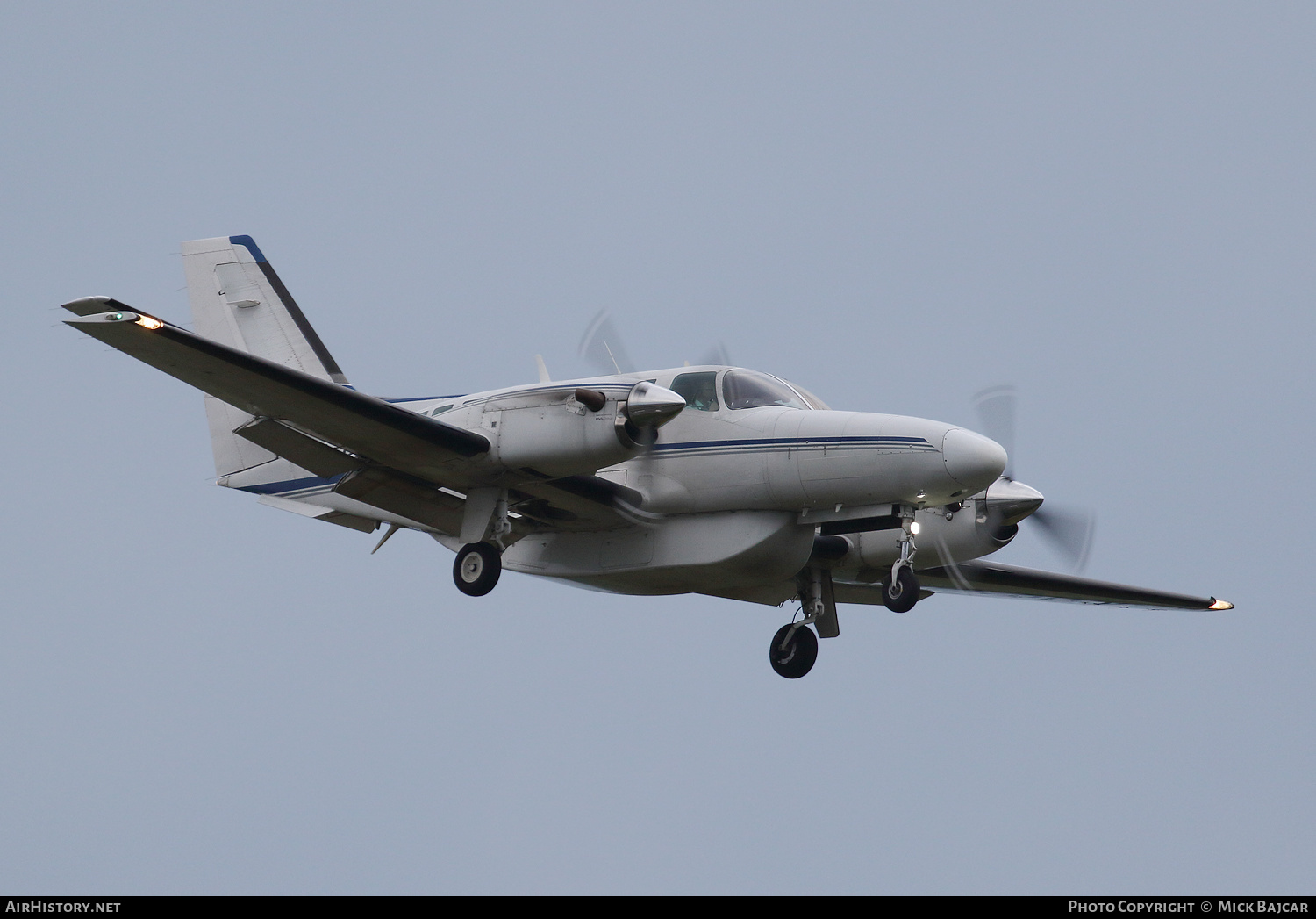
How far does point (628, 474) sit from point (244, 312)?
19.0 ft

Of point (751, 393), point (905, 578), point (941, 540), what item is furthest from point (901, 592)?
point (941, 540)

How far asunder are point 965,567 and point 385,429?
8803mm

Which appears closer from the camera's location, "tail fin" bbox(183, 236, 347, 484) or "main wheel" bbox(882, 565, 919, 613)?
"main wheel" bbox(882, 565, 919, 613)

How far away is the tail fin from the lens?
18547mm

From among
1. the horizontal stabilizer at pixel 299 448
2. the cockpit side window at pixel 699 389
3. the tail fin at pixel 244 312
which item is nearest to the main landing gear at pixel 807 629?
the cockpit side window at pixel 699 389

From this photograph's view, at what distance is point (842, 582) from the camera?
1911 centimetres

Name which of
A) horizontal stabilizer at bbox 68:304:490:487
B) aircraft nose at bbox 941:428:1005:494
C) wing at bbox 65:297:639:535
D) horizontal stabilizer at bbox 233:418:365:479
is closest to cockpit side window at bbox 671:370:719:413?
wing at bbox 65:297:639:535

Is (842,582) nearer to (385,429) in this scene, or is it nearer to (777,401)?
(777,401)

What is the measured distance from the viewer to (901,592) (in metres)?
15.5

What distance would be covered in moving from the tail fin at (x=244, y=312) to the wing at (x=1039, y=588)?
7574 millimetres

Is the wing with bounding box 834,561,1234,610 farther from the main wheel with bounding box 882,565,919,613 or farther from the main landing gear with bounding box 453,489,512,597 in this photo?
the main landing gear with bounding box 453,489,512,597

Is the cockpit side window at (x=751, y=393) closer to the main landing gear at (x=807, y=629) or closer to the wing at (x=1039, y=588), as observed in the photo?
the main landing gear at (x=807, y=629)

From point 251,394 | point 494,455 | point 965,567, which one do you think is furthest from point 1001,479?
point 251,394

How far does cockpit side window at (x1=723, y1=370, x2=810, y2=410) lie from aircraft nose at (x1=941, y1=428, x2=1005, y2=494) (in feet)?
5.86
